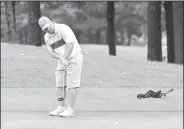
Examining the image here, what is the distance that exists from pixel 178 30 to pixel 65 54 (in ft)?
47.8

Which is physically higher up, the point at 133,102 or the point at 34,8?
the point at 34,8

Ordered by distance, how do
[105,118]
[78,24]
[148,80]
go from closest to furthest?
[105,118]
[148,80]
[78,24]

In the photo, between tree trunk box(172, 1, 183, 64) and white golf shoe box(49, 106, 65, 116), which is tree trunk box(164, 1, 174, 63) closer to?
tree trunk box(172, 1, 183, 64)

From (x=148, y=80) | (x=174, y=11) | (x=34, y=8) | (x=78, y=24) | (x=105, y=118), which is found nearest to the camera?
(x=105, y=118)

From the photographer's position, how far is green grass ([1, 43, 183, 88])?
12086 millimetres

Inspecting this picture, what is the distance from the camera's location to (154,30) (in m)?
20.4

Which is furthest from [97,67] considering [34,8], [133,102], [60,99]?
[34,8]

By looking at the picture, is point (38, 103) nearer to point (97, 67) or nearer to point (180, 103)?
point (180, 103)

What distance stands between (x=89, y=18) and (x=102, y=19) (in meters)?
2.13

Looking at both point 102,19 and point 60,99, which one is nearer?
point 60,99

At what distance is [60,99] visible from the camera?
9023 mm

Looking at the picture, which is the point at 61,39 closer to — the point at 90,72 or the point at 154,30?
the point at 90,72

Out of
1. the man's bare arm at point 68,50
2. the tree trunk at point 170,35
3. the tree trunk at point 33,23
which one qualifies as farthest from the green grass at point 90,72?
the tree trunk at point 170,35

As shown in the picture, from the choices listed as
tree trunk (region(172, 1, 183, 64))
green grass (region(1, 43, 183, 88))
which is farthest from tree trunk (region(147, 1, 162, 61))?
green grass (region(1, 43, 183, 88))
